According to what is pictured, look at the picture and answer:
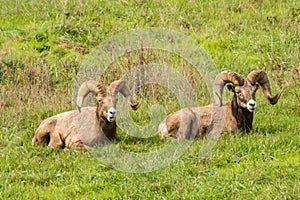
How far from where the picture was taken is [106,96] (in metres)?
14.0

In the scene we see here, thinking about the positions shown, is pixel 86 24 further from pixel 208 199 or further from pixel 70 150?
pixel 208 199

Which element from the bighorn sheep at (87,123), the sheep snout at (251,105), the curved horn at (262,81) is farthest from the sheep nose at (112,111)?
the curved horn at (262,81)

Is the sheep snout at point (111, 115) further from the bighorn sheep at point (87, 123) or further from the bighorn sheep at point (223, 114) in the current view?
the bighorn sheep at point (223, 114)

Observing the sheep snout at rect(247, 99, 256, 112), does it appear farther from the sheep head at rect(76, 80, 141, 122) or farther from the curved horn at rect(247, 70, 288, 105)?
the sheep head at rect(76, 80, 141, 122)

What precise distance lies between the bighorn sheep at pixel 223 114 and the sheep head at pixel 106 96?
3.07 feet

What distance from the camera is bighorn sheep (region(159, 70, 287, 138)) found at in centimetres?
1456

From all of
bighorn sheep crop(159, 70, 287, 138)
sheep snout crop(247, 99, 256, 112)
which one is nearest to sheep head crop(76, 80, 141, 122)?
bighorn sheep crop(159, 70, 287, 138)

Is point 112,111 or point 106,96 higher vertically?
point 106,96

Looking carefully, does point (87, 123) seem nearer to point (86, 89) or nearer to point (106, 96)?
point (86, 89)

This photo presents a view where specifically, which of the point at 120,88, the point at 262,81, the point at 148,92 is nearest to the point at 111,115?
the point at 120,88

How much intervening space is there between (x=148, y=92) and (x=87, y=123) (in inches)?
121

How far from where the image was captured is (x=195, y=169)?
12.2 metres

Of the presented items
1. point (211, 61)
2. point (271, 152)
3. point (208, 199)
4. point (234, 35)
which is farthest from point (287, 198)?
point (234, 35)

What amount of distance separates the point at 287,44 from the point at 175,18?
3605mm
